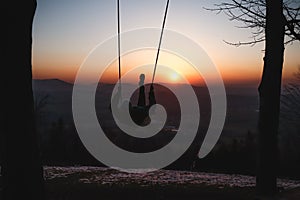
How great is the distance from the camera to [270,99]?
8.05 m

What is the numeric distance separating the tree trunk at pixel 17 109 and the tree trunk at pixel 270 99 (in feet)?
16.5

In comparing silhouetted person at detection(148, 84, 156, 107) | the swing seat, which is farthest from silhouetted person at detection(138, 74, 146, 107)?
the swing seat

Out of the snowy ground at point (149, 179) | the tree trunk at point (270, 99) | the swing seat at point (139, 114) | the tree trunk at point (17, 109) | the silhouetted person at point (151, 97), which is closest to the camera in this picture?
the tree trunk at point (17, 109)

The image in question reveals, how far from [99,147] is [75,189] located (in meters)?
18.2

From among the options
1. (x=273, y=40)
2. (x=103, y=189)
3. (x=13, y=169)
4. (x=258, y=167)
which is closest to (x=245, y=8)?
(x=273, y=40)

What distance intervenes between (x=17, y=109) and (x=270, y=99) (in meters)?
5.26

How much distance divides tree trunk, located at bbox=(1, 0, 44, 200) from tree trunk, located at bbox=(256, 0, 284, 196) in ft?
16.5

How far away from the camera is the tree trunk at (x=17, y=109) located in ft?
15.9

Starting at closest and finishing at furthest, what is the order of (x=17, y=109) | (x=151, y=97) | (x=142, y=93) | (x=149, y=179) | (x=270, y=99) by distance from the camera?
(x=17, y=109)
(x=270, y=99)
(x=151, y=97)
(x=142, y=93)
(x=149, y=179)

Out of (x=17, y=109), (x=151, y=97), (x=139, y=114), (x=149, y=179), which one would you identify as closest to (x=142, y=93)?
(x=151, y=97)

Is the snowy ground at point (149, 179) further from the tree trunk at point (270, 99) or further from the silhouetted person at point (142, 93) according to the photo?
the tree trunk at point (270, 99)

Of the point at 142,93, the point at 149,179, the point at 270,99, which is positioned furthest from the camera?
the point at 149,179

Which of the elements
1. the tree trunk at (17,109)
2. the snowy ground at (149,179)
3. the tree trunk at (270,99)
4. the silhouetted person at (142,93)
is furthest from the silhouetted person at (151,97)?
the tree trunk at (17,109)

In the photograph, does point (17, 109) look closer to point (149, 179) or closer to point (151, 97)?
point (151, 97)
